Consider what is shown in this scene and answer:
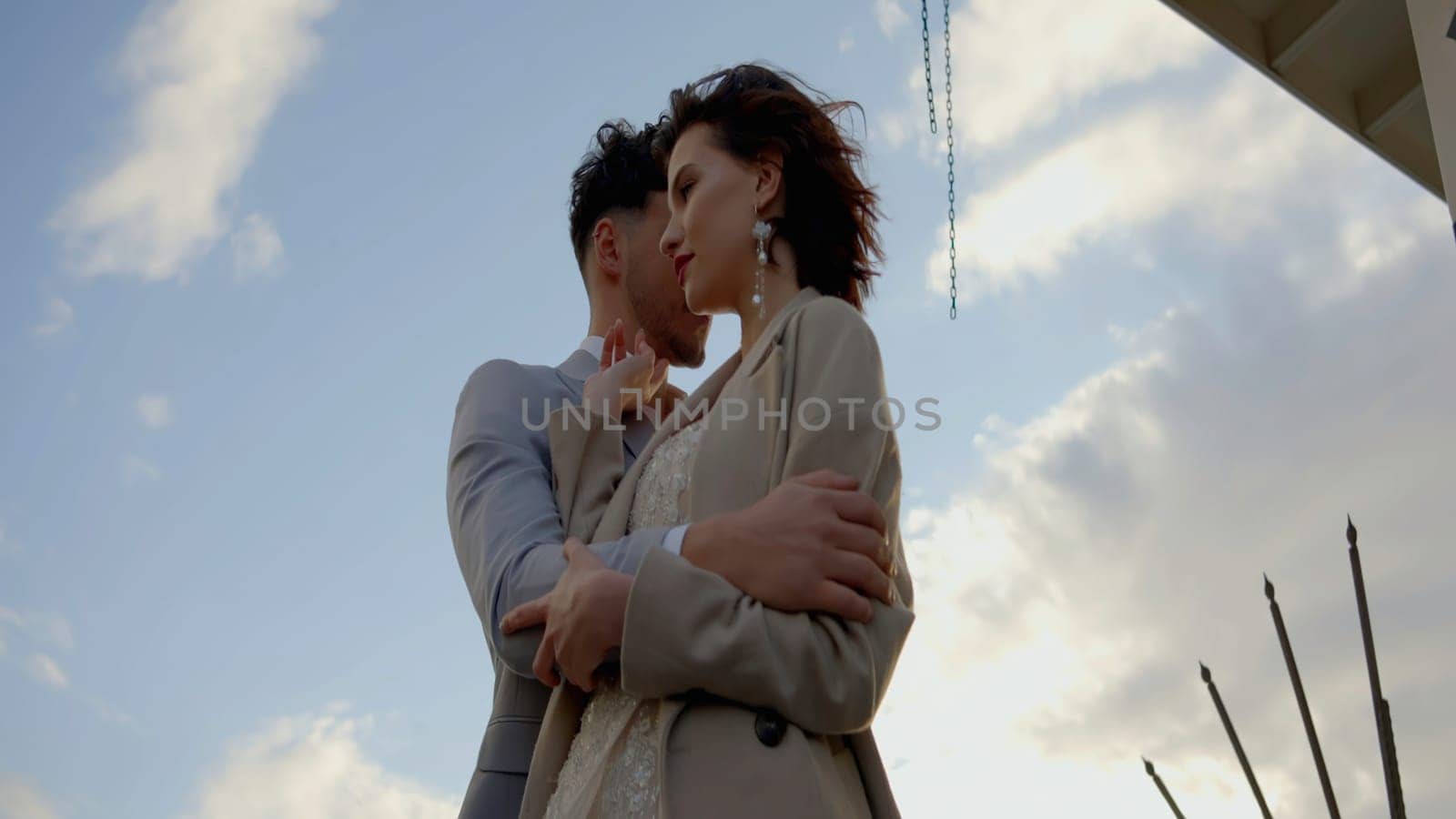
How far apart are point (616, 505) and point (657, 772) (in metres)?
0.50

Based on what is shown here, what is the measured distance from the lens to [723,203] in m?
2.29

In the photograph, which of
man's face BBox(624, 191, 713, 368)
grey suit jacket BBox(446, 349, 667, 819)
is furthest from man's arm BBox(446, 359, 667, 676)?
man's face BBox(624, 191, 713, 368)

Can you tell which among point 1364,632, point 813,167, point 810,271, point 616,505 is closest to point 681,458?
point 616,505

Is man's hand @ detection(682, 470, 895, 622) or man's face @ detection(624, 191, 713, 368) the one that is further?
man's face @ detection(624, 191, 713, 368)

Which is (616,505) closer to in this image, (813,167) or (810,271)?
(810,271)

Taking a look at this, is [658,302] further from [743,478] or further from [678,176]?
[743,478]

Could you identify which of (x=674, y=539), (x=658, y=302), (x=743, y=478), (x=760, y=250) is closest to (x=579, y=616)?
(x=674, y=539)

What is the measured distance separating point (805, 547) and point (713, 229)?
2.37ft

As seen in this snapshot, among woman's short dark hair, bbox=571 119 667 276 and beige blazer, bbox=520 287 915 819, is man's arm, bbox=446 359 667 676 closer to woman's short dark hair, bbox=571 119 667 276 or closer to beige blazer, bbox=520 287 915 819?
beige blazer, bbox=520 287 915 819

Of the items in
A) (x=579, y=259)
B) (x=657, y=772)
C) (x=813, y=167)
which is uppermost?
(x=579, y=259)

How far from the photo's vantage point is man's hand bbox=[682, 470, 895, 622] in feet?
5.60

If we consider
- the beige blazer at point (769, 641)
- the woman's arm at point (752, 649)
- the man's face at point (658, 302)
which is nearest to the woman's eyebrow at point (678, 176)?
the beige blazer at point (769, 641)

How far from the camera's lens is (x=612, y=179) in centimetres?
317

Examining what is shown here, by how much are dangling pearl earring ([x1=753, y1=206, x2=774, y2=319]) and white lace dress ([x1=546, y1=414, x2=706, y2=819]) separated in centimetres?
27
